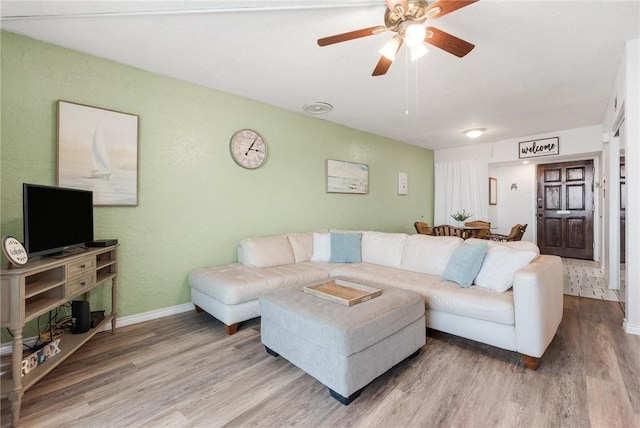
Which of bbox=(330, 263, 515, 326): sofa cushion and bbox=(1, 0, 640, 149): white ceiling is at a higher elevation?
bbox=(1, 0, 640, 149): white ceiling

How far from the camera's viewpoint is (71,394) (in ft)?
5.77

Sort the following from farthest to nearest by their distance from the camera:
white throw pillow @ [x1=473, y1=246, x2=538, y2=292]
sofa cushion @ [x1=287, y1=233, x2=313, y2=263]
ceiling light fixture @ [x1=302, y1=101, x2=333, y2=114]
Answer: ceiling light fixture @ [x1=302, y1=101, x2=333, y2=114] < sofa cushion @ [x1=287, y1=233, x2=313, y2=263] < white throw pillow @ [x1=473, y1=246, x2=538, y2=292]

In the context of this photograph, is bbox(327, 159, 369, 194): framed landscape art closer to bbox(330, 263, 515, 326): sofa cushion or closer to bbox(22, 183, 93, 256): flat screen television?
bbox(330, 263, 515, 326): sofa cushion

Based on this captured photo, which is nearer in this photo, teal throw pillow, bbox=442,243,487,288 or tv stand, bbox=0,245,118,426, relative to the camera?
tv stand, bbox=0,245,118,426

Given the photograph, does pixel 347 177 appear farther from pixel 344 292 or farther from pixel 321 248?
pixel 344 292

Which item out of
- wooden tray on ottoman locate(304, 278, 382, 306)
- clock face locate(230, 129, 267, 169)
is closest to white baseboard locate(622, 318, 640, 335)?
wooden tray on ottoman locate(304, 278, 382, 306)

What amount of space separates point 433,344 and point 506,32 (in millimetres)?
2546

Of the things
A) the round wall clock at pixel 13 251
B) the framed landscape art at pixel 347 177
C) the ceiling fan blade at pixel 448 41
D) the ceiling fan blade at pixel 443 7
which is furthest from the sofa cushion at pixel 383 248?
the round wall clock at pixel 13 251

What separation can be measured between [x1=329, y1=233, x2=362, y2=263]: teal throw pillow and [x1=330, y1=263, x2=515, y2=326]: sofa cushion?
1.70 ft

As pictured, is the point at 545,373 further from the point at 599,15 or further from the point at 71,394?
the point at 71,394

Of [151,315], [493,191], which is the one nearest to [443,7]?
[151,315]

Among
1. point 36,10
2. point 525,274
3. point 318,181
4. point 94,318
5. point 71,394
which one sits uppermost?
point 36,10

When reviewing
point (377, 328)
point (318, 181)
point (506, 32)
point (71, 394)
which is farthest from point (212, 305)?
point (506, 32)

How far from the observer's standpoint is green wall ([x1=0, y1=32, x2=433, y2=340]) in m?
2.28
